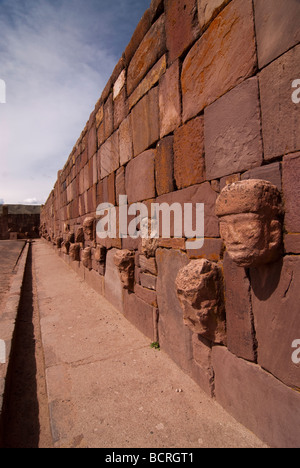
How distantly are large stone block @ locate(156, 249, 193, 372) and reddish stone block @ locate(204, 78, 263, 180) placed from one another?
0.88 m

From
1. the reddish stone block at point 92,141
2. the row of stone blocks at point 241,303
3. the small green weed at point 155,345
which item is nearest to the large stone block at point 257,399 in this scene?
the row of stone blocks at point 241,303

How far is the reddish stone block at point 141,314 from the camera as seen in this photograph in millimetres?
3020

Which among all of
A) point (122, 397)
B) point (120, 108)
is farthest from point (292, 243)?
point (120, 108)

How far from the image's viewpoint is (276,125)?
60.3 inches

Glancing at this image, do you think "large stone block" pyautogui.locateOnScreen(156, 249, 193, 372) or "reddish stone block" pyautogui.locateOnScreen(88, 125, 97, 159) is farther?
"reddish stone block" pyautogui.locateOnScreen(88, 125, 97, 159)

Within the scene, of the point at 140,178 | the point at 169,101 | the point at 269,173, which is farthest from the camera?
the point at 140,178

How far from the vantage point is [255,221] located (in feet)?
4.91

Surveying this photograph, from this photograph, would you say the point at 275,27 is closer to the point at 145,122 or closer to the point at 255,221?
the point at 255,221

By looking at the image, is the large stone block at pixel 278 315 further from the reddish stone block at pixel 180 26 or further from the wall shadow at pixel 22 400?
the reddish stone block at pixel 180 26

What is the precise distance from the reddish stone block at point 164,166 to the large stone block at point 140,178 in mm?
128

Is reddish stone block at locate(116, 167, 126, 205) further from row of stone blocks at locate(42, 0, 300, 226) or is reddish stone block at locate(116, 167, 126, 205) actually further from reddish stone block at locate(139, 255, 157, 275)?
reddish stone block at locate(139, 255, 157, 275)

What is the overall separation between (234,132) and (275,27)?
0.56 m


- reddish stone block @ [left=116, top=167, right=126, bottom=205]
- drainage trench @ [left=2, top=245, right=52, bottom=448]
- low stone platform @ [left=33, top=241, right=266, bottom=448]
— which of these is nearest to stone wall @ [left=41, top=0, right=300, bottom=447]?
low stone platform @ [left=33, top=241, right=266, bottom=448]

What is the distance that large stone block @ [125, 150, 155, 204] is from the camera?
9.73 ft
